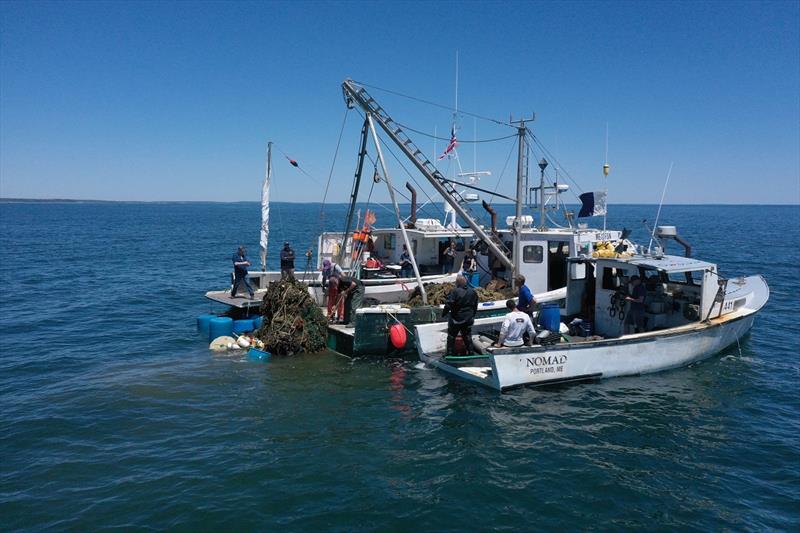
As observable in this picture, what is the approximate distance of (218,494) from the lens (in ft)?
26.0

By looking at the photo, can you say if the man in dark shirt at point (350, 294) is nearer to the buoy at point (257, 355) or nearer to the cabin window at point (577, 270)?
the buoy at point (257, 355)

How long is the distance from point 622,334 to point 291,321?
29.1ft

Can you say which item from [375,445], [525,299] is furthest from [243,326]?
[525,299]

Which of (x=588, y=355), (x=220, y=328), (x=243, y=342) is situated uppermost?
(x=588, y=355)

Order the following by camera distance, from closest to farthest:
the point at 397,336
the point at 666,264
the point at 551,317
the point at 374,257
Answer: the point at 551,317 → the point at 666,264 → the point at 397,336 → the point at 374,257

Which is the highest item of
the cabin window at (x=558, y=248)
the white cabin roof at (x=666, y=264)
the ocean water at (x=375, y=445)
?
the cabin window at (x=558, y=248)

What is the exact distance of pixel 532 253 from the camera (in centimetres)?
1742

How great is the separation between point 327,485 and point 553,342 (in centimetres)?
622

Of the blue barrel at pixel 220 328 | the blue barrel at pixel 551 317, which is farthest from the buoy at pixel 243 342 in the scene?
the blue barrel at pixel 551 317

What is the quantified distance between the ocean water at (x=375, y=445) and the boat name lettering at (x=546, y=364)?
0.48 m

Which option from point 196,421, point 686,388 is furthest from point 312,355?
point 686,388

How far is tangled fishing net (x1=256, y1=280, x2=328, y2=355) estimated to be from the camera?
48.4ft

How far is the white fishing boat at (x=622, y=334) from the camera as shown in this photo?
11906 mm

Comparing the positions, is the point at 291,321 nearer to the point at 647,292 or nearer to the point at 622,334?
the point at 622,334
